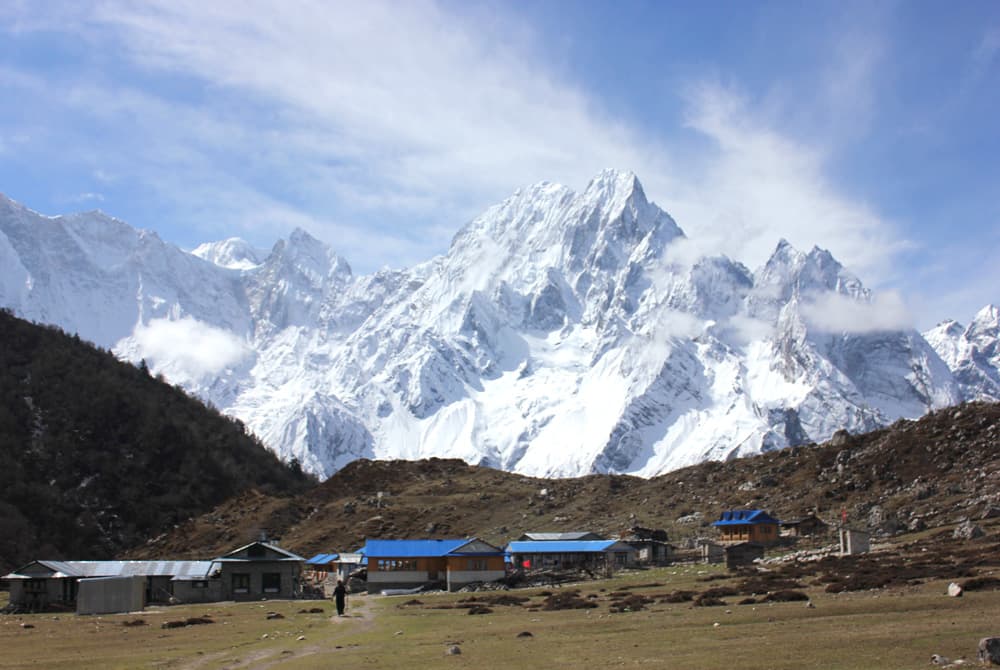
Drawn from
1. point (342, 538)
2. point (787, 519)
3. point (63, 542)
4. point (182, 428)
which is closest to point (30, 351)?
point (182, 428)

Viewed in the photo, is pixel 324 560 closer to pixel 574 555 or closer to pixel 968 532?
pixel 574 555

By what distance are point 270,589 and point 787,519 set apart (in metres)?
46.2

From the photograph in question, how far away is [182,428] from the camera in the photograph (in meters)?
162

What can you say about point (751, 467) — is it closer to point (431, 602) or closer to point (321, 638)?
point (431, 602)

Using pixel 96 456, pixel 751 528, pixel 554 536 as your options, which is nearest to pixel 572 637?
pixel 751 528

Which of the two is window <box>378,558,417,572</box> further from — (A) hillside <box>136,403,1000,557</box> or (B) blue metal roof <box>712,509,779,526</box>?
(B) blue metal roof <box>712,509,779,526</box>

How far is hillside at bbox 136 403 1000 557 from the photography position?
296 feet

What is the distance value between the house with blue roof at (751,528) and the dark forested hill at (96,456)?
71.9m

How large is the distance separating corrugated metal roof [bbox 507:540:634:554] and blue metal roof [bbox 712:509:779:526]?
11.0 metres

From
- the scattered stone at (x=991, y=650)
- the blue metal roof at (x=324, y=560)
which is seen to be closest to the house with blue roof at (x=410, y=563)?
the blue metal roof at (x=324, y=560)

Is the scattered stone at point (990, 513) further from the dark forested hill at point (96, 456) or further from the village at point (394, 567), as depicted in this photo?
the dark forested hill at point (96, 456)

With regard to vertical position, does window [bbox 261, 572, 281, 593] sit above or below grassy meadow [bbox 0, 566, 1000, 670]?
above


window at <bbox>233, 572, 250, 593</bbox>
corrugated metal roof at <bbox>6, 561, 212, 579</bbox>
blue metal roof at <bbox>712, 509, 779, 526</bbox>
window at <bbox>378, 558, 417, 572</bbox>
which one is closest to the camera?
corrugated metal roof at <bbox>6, 561, 212, 579</bbox>

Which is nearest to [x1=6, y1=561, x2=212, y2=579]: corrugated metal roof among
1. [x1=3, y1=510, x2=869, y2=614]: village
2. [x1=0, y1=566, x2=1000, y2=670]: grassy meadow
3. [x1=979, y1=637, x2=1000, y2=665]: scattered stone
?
[x1=3, y1=510, x2=869, y2=614]: village
